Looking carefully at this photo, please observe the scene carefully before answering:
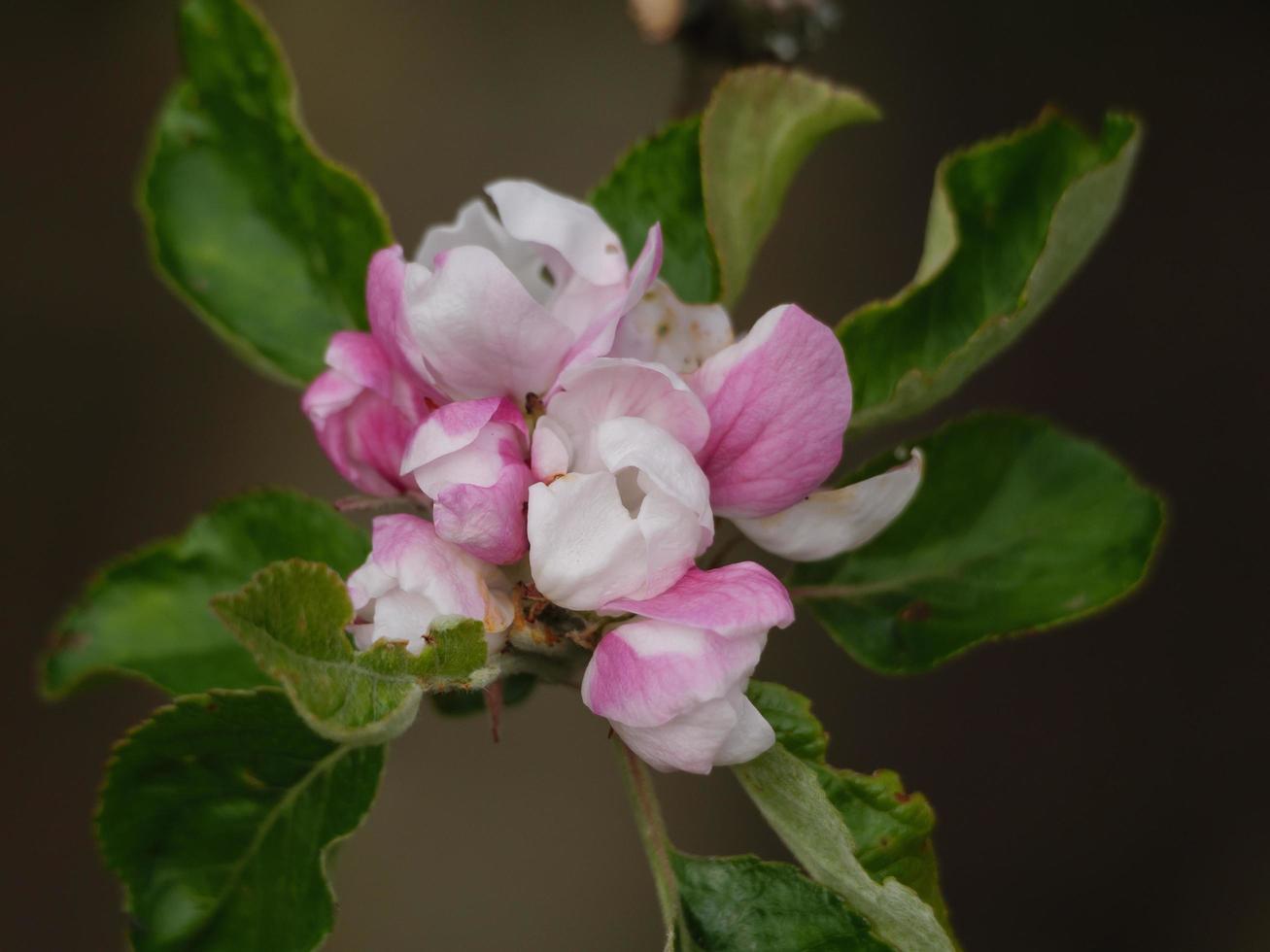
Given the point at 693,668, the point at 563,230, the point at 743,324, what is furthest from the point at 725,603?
the point at 743,324

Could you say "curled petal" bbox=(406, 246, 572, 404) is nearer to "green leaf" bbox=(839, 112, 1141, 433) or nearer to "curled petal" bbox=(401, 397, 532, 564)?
"curled petal" bbox=(401, 397, 532, 564)

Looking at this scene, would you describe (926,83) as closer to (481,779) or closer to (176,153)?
(481,779)

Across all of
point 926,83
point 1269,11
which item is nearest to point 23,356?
point 926,83

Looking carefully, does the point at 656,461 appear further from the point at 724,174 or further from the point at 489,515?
the point at 724,174

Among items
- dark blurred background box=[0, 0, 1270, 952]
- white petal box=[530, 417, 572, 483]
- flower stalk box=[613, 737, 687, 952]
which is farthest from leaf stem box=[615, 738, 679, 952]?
dark blurred background box=[0, 0, 1270, 952]

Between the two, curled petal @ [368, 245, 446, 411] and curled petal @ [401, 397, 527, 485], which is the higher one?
curled petal @ [368, 245, 446, 411]

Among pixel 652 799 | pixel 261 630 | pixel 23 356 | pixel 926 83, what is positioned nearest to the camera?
pixel 261 630
